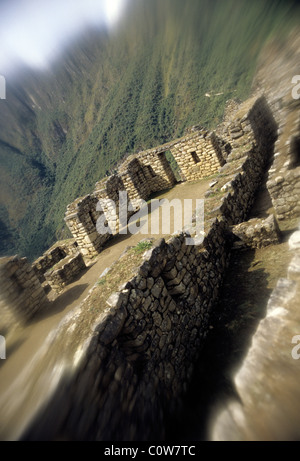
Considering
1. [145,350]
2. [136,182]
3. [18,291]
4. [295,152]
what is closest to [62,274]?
[18,291]

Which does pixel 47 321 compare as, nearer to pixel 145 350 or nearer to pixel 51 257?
pixel 145 350

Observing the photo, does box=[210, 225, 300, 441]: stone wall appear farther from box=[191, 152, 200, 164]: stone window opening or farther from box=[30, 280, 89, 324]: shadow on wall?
box=[191, 152, 200, 164]: stone window opening

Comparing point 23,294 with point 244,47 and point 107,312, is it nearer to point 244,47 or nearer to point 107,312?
point 107,312

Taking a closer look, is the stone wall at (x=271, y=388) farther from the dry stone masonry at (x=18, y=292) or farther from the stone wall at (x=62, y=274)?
the stone wall at (x=62, y=274)

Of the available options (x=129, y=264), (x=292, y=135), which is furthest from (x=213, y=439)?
(x=292, y=135)

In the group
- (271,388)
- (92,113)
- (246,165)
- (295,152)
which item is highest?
(92,113)

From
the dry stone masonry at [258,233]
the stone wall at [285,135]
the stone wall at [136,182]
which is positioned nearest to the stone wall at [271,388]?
the dry stone masonry at [258,233]

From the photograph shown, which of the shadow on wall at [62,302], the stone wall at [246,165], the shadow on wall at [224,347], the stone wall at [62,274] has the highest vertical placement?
the stone wall at [246,165]
